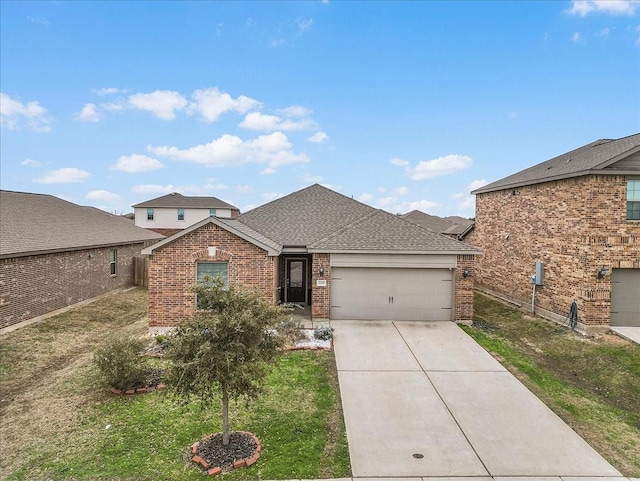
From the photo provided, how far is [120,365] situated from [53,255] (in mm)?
9346

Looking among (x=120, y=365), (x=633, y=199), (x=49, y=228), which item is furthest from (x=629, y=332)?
(x=49, y=228)

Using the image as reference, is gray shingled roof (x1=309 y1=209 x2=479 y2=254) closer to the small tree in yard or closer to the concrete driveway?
the concrete driveway

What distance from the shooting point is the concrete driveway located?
550cm

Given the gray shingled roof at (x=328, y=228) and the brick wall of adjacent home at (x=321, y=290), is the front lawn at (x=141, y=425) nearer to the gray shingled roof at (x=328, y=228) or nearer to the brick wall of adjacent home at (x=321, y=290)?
the brick wall of adjacent home at (x=321, y=290)

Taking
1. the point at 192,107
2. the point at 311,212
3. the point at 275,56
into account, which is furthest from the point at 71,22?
the point at 311,212

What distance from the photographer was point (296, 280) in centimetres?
1609

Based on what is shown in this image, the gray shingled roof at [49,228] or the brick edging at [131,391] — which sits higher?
the gray shingled roof at [49,228]

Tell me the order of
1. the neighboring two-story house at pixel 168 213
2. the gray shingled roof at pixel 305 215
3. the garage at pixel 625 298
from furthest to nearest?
the neighboring two-story house at pixel 168 213 → the gray shingled roof at pixel 305 215 → the garage at pixel 625 298

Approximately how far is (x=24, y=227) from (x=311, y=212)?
11.5 metres

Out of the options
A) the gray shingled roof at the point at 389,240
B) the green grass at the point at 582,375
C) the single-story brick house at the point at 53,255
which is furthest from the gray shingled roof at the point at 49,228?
the green grass at the point at 582,375

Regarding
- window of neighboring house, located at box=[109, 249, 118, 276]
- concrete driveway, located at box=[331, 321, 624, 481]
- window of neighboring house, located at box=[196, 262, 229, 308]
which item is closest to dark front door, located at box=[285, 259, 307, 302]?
window of neighboring house, located at box=[196, 262, 229, 308]

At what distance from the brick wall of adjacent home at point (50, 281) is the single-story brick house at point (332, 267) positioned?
457 cm

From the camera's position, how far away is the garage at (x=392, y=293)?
13.6 meters

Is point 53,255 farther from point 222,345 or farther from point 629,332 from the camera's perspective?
point 629,332
